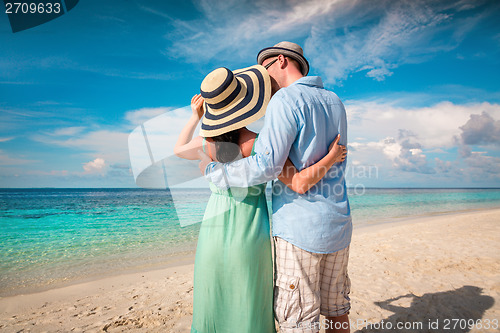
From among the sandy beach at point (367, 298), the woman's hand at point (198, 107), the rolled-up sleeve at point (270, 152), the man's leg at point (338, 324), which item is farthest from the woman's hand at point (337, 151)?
the sandy beach at point (367, 298)

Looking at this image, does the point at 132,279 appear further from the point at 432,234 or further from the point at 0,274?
the point at 432,234

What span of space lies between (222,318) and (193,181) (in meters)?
0.91

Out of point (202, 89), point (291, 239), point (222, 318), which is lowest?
point (222, 318)

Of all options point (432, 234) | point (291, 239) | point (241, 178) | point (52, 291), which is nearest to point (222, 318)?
point (291, 239)

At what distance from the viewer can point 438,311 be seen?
3172 mm

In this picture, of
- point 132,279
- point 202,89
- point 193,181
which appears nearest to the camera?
point 202,89

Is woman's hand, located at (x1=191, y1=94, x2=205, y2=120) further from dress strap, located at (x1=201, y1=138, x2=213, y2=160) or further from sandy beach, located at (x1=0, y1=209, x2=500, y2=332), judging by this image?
sandy beach, located at (x1=0, y1=209, x2=500, y2=332)

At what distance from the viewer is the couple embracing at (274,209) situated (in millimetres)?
1380

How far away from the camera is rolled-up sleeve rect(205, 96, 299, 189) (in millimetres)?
1312

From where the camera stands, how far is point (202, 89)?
1488 millimetres

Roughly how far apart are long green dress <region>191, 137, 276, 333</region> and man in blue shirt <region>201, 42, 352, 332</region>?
0.28ft

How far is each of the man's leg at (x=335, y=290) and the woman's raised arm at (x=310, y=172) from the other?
45 centimetres

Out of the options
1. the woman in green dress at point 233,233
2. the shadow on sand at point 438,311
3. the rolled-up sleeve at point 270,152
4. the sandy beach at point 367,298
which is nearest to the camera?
the rolled-up sleeve at point 270,152

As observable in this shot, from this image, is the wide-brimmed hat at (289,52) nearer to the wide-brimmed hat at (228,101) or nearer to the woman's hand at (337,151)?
the wide-brimmed hat at (228,101)
